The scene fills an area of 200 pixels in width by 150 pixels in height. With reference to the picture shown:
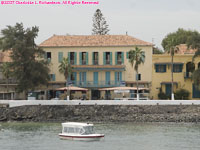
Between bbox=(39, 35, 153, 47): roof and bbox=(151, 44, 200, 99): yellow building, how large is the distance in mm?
3233

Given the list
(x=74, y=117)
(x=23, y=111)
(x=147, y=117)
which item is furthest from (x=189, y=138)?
(x=23, y=111)

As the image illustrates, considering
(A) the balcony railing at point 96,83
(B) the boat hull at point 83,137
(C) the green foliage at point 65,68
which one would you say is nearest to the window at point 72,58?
(A) the balcony railing at point 96,83

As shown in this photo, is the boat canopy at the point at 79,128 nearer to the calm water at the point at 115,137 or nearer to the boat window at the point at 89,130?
the boat window at the point at 89,130

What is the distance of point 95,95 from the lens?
84.1 m

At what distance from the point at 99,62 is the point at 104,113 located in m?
14.4

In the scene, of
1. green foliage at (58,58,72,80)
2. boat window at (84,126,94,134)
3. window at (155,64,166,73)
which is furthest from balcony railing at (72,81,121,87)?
boat window at (84,126,94,134)

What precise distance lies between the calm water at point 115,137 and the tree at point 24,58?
1354 centimetres

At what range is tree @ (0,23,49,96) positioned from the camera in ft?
256

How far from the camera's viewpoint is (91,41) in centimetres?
8456

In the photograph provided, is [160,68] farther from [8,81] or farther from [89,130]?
[89,130]

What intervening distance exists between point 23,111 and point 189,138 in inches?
1020

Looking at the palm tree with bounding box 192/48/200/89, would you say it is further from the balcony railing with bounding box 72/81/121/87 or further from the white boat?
the white boat

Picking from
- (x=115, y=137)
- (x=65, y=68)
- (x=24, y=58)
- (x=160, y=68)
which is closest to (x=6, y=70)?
(x=24, y=58)

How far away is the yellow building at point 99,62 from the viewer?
8269 centimetres
